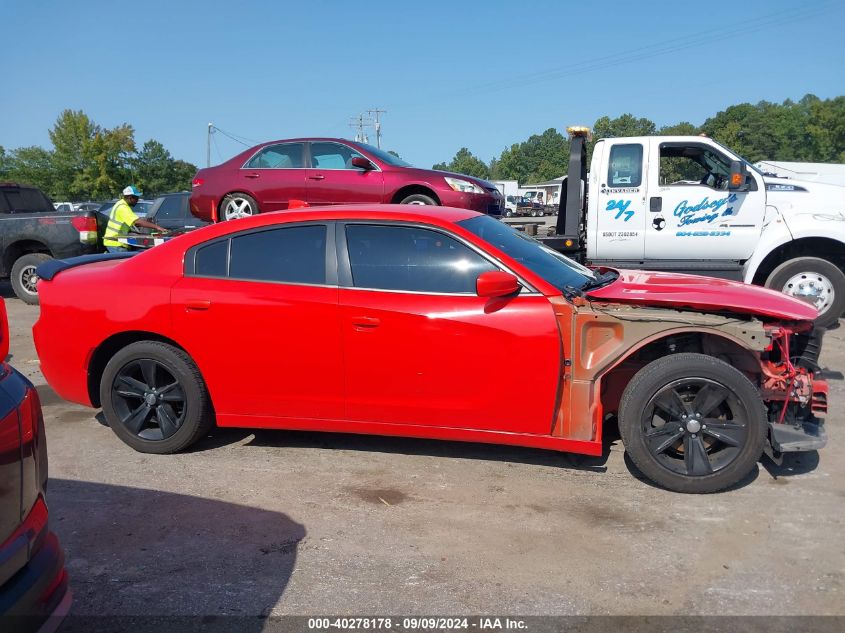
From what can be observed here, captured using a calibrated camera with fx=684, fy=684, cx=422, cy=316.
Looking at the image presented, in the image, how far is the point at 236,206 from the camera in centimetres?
848

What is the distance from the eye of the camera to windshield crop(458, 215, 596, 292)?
425cm

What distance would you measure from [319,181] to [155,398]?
4430mm

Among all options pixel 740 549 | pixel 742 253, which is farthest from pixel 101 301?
pixel 742 253

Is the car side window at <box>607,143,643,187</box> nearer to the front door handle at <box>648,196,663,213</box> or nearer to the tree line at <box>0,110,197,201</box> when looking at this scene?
the front door handle at <box>648,196,663,213</box>

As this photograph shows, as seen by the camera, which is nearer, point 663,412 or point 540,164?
point 663,412

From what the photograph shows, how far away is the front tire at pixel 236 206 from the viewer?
8453 millimetres

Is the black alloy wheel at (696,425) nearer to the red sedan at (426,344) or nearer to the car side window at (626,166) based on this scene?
the red sedan at (426,344)

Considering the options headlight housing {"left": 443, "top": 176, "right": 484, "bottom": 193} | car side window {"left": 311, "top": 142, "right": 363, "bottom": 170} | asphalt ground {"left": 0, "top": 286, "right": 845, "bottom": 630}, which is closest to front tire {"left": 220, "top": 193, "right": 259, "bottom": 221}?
car side window {"left": 311, "top": 142, "right": 363, "bottom": 170}

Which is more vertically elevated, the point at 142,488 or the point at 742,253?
the point at 742,253

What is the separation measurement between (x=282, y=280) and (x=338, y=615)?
219 cm

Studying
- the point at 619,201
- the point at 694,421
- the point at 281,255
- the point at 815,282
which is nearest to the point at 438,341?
the point at 281,255

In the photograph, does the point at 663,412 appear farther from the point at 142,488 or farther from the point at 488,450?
the point at 142,488

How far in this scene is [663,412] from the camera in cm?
393

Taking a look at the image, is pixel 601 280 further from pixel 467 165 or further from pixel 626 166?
pixel 467 165
